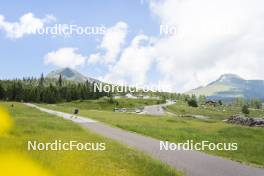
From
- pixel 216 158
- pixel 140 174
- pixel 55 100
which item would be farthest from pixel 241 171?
pixel 55 100

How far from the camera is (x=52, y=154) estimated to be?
19.1 meters

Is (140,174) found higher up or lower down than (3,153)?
lower down

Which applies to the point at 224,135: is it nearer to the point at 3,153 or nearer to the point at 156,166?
the point at 156,166

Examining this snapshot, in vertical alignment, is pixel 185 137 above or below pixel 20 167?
below

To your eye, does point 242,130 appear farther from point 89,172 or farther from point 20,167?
point 20,167

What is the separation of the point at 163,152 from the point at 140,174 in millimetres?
9660

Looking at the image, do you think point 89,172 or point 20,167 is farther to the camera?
point 89,172

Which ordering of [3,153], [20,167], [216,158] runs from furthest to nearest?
[216,158] → [3,153] → [20,167]

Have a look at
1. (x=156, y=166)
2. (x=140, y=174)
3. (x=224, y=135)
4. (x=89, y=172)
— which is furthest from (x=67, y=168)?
(x=224, y=135)

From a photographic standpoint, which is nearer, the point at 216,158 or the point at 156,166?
the point at 156,166

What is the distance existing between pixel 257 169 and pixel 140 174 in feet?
26.2

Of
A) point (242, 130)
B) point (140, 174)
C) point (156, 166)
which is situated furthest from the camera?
point (242, 130)

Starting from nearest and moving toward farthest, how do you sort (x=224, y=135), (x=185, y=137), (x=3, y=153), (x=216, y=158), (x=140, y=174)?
(x=3, y=153)
(x=140, y=174)
(x=216, y=158)
(x=185, y=137)
(x=224, y=135)

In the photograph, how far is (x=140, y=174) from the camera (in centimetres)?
1678
